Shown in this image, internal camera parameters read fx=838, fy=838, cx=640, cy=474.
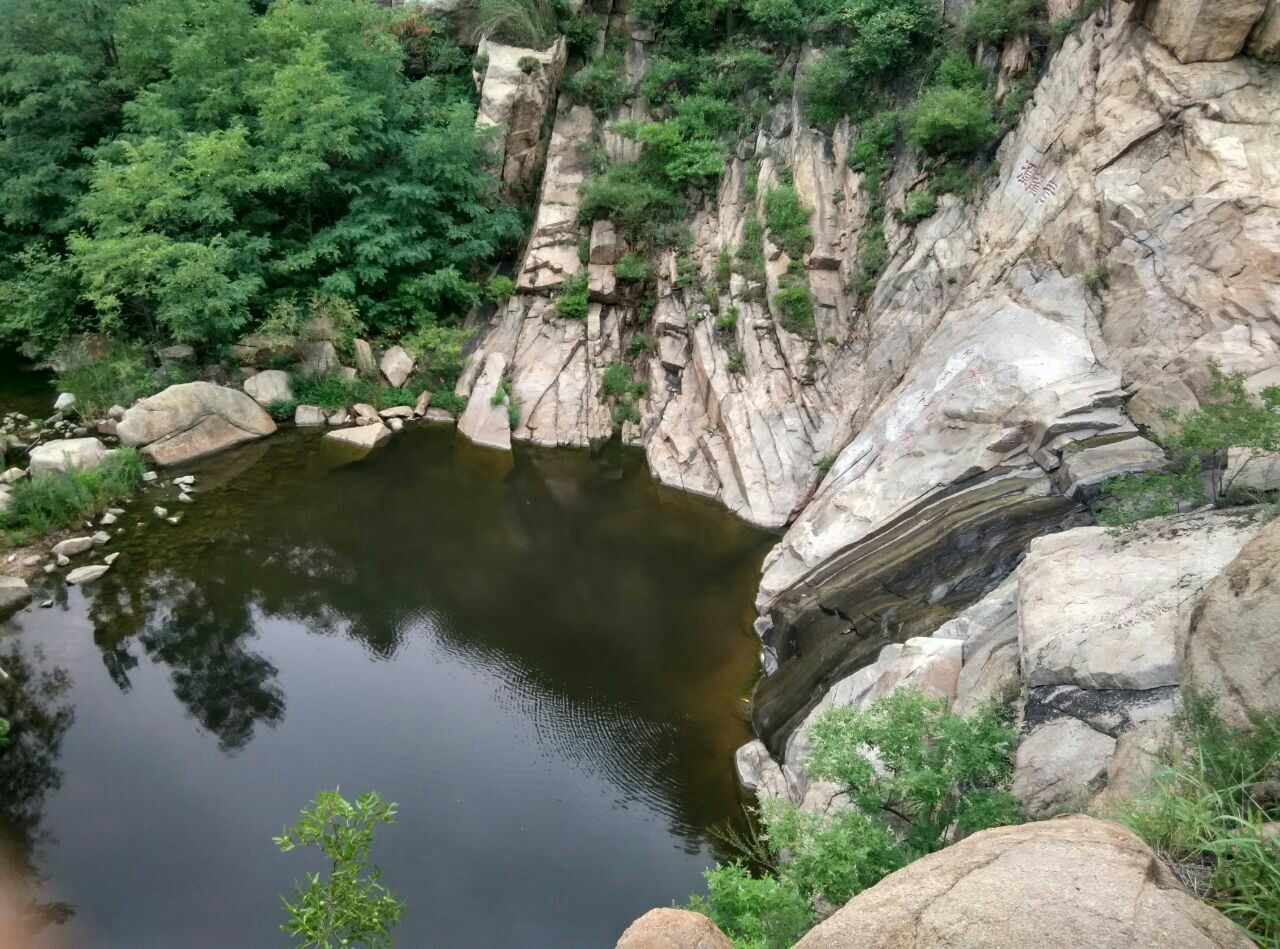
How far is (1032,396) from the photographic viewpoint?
40.3 ft

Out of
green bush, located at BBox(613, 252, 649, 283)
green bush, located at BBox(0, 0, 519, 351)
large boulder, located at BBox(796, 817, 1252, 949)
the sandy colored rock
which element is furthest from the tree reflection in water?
the sandy colored rock

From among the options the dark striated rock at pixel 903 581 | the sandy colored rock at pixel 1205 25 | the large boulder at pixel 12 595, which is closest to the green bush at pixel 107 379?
the large boulder at pixel 12 595

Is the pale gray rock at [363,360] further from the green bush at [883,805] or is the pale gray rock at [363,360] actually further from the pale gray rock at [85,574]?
the green bush at [883,805]

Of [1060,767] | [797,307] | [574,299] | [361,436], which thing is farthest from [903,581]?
[361,436]

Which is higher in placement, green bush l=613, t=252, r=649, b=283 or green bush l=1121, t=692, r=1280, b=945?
green bush l=1121, t=692, r=1280, b=945

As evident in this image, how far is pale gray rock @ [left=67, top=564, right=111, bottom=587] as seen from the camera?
47.6 ft

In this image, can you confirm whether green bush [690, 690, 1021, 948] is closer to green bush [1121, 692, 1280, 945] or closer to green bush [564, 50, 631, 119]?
green bush [1121, 692, 1280, 945]

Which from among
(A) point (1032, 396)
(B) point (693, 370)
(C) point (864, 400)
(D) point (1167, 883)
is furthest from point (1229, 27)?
(D) point (1167, 883)

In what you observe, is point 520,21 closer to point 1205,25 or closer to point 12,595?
point 1205,25

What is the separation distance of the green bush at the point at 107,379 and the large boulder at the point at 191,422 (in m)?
1.15

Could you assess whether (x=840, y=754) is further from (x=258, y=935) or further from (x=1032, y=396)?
(x=1032, y=396)

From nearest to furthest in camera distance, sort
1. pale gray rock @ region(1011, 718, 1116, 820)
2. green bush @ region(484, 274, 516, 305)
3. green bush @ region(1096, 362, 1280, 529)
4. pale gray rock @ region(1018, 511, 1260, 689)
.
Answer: pale gray rock @ region(1011, 718, 1116, 820) → pale gray rock @ region(1018, 511, 1260, 689) → green bush @ region(1096, 362, 1280, 529) → green bush @ region(484, 274, 516, 305)

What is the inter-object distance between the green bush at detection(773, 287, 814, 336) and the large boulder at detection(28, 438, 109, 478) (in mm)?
14584

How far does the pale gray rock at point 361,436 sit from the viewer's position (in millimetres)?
20109
